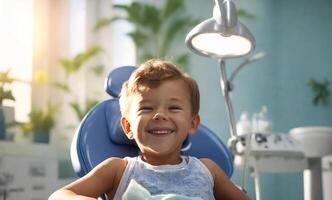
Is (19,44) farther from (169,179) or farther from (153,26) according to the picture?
(169,179)

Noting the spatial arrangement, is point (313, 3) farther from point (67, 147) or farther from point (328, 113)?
point (67, 147)

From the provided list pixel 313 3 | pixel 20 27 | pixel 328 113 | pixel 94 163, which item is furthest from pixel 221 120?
pixel 94 163

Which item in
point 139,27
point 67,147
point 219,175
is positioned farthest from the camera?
point 139,27

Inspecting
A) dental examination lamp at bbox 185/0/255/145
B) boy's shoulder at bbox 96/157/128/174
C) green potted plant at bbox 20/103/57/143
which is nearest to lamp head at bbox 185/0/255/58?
dental examination lamp at bbox 185/0/255/145

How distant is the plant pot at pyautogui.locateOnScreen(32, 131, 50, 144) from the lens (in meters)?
3.80

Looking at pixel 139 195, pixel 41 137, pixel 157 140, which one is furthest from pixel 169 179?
pixel 41 137

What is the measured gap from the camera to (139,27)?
5195 millimetres

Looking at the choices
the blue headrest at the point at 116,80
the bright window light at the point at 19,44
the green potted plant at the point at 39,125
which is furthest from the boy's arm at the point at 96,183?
the bright window light at the point at 19,44

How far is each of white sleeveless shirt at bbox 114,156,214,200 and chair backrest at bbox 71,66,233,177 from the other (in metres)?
0.20

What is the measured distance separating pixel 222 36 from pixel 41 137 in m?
2.76

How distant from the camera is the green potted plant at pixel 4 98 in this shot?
321cm

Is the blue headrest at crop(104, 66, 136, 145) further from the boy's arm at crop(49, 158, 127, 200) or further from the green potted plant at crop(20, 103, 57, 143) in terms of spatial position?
the green potted plant at crop(20, 103, 57, 143)

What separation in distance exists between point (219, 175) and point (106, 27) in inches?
164

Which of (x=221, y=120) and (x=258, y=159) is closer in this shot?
(x=258, y=159)
